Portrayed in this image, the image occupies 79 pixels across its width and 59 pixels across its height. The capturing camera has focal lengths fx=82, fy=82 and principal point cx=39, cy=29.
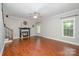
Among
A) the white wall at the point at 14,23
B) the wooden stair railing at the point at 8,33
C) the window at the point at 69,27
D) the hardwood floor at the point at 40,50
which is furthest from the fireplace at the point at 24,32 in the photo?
the window at the point at 69,27

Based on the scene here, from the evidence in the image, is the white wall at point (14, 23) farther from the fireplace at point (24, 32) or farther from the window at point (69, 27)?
the window at point (69, 27)

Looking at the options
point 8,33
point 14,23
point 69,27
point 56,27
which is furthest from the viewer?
point 14,23

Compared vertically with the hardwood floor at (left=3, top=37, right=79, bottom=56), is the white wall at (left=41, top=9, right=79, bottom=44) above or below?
above

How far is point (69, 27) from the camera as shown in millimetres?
5406

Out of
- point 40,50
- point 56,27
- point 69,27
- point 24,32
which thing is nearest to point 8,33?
point 24,32

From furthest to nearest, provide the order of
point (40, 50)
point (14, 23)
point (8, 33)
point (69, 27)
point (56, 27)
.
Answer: point (14, 23) < point (8, 33) < point (56, 27) < point (69, 27) < point (40, 50)

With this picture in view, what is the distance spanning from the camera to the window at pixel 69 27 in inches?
199

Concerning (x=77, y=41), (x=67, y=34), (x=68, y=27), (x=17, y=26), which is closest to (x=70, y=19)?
(x=68, y=27)

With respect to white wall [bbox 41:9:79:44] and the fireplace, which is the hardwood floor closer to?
white wall [bbox 41:9:79:44]

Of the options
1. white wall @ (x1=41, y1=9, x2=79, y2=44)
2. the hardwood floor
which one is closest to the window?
white wall @ (x1=41, y1=9, x2=79, y2=44)

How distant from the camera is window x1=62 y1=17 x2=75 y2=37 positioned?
5.06 meters

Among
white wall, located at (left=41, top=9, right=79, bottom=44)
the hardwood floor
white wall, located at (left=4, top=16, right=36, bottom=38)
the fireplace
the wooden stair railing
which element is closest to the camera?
the hardwood floor

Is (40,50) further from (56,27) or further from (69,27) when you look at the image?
(56,27)

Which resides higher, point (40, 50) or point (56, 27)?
point (56, 27)
